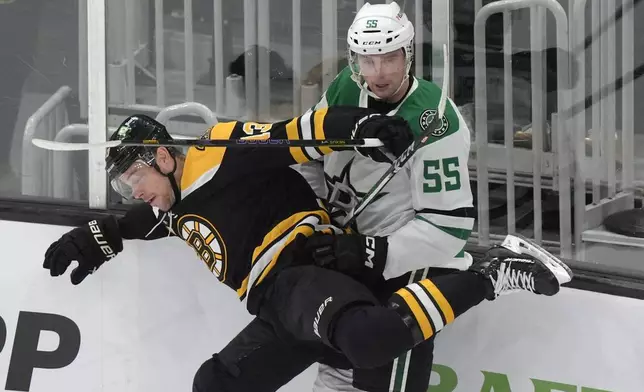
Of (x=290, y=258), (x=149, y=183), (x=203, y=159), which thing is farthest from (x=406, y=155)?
(x=149, y=183)

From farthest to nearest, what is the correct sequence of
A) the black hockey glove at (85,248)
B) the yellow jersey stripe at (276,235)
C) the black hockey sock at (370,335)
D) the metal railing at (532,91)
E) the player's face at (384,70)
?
1. the metal railing at (532,91)
2. the black hockey glove at (85,248)
3. the yellow jersey stripe at (276,235)
4. the player's face at (384,70)
5. the black hockey sock at (370,335)

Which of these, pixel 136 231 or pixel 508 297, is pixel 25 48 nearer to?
pixel 136 231

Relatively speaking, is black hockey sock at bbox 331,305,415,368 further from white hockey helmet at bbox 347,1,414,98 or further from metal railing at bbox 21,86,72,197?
metal railing at bbox 21,86,72,197

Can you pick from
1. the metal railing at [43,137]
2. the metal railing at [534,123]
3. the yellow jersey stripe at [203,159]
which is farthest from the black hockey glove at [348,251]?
the metal railing at [43,137]

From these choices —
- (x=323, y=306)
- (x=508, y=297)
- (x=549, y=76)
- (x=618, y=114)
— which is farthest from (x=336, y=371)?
(x=618, y=114)

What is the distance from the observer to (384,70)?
1624 millimetres

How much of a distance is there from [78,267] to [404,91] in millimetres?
883

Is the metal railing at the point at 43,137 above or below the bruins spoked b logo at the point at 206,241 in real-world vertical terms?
above

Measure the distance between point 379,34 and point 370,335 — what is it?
563 millimetres

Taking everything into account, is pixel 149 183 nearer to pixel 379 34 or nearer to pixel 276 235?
pixel 276 235

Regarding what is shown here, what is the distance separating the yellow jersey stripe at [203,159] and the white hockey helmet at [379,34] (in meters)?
0.32

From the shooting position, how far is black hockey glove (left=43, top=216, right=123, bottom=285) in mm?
1965

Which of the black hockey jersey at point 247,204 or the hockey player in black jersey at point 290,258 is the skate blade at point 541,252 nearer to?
the hockey player in black jersey at point 290,258

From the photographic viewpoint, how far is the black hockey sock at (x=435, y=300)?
1578mm
